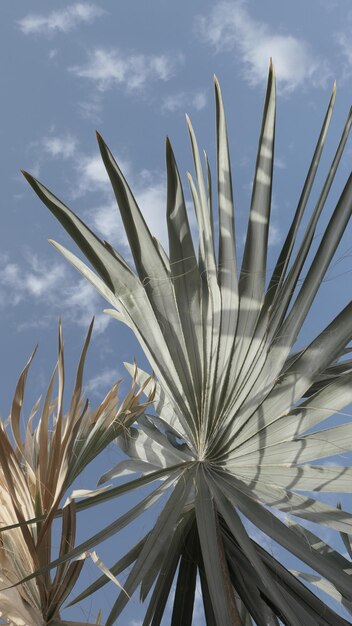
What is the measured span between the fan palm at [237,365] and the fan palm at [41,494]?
21cm

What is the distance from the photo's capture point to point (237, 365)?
230cm

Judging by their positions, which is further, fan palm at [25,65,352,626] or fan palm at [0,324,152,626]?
fan palm at [25,65,352,626]

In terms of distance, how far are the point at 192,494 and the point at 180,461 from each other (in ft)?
0.51

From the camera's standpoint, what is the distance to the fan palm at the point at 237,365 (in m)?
2.20

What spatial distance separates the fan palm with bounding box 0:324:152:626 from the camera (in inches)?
79.5

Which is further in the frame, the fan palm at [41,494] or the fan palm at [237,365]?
the fan palm at [237,365]

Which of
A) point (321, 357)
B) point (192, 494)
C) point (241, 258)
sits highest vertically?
point (241, 258)

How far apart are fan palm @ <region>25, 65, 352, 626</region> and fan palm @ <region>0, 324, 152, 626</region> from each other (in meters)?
0.21

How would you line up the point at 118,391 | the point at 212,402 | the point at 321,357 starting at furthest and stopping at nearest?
1. the point at 118,391
2. the point at 212,402
3. the point at 321,357

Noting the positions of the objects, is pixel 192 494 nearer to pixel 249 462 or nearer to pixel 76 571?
pixel 249 462

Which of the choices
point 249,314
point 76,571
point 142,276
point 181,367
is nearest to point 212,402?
point 181,367

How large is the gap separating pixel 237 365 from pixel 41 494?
0.68m

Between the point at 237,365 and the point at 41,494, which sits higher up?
the point at 237,365

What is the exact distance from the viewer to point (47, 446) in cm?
220
